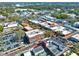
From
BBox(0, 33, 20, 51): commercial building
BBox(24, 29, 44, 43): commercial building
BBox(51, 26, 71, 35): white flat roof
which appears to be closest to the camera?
BBox(0, 33, 20, 51): commercial building

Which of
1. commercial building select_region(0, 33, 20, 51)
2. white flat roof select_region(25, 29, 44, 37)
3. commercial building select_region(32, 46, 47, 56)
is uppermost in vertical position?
white flat roof select_region(25, 29, 44, 37)

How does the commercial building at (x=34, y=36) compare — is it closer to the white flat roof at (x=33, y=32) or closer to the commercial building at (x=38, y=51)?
the white flat roof at (x=33, y=32)

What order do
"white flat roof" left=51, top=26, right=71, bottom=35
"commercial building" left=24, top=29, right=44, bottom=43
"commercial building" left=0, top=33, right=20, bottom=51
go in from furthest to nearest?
"white flat roof" left=51, top=26, right=71, bottom=35 → "commercial building" left=24, top=29, right=44, bottom=43 → "commercial building" left=0, top=33, right=20, bottom=51

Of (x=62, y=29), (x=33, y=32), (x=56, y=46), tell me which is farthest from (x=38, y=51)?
(x=62, y=29)

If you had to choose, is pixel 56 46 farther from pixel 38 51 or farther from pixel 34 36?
pixel 34 36

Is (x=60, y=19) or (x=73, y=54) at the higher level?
(x=60, y=19)

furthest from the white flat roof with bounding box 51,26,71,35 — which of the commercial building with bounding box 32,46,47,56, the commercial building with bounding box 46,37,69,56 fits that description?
the commercial building with bounding box 32,46,47,56

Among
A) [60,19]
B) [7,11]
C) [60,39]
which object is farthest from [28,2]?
[60,39]

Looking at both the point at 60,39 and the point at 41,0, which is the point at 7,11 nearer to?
the point at 41,0

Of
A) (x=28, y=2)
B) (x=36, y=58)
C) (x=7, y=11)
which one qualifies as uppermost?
(x=28, y=2)

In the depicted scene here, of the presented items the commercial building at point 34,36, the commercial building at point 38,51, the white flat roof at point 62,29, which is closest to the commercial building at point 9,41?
the commercial building at point 34,36

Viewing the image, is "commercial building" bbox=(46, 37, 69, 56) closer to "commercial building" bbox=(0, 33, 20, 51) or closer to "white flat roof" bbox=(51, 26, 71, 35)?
"white flat roof" bbox=(51, 26, 71, 35)
